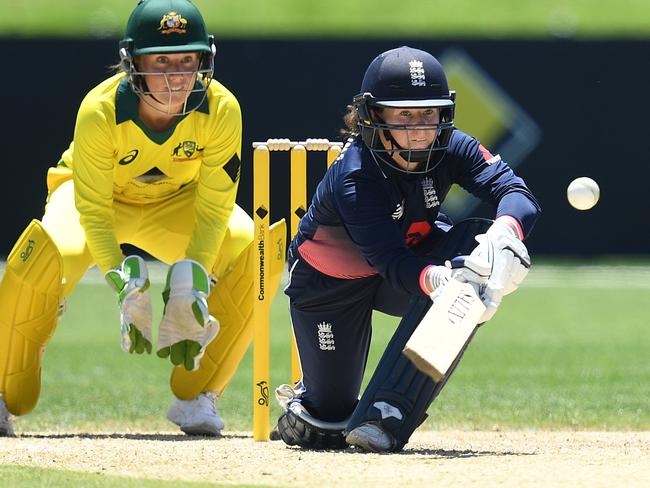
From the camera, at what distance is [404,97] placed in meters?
4.77

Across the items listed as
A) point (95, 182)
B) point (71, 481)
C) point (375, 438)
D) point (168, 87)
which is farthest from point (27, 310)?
point (375, 438)

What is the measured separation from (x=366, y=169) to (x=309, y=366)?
963 millimetres

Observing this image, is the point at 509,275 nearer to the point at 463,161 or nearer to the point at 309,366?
the point at 463,161

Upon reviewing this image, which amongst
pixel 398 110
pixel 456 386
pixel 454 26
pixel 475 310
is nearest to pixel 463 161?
pixel 398 110

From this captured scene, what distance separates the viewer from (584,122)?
45.8ft

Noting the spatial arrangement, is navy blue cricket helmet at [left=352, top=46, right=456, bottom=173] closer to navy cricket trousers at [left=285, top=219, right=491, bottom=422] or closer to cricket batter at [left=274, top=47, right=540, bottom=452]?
cricket batter at [left=274, top=47, right=540, bottom=452]

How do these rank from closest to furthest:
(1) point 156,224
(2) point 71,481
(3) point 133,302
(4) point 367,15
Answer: (2) point 71,481, (3) point 133,302, (1) point 156,224, (4) point 367,15

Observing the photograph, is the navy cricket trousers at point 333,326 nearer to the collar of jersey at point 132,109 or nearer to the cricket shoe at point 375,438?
the cricket shoe at point 375,438

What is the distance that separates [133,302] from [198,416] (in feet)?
2.81

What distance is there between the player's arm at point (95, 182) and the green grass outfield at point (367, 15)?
36.2ft

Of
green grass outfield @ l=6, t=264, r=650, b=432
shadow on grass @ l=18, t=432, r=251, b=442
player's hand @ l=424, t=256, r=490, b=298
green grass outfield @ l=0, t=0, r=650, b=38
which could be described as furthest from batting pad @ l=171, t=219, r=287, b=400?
green grass outfield @ l=0, t=0, r=650, b=38

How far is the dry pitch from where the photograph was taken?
13.3ft

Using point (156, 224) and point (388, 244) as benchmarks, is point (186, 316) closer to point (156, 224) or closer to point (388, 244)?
point (156, 224)

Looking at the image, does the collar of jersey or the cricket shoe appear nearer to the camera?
the cricket shoe
